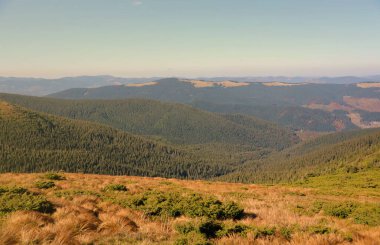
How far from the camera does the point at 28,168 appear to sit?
199 meters

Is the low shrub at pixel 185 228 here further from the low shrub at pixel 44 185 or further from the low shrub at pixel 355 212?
the low shrub at pixel 44 185

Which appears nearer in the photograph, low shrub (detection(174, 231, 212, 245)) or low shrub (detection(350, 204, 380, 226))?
low shrub (detection(174, 231, 212, 245))

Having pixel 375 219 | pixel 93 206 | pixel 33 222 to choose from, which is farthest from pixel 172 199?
Answer: pixel 375 219

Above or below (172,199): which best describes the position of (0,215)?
above

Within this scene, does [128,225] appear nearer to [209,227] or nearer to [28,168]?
[209,227]

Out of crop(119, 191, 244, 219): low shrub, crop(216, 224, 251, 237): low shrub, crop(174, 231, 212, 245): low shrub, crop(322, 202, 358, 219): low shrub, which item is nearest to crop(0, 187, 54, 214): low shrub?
crop(119, 191, 244, 219): low shrub

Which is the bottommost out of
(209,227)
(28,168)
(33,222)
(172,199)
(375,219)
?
(28,168)

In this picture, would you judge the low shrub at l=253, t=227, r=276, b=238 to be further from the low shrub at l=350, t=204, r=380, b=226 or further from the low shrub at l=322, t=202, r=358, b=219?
the low shrub at l=322, t=202, r=358, b=219

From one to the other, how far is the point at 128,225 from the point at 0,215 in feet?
18.2

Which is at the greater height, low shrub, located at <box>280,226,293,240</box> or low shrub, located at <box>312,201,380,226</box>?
low shrub, located at <box>280,226,293,240</box>

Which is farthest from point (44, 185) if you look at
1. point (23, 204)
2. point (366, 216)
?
point (366, 216)

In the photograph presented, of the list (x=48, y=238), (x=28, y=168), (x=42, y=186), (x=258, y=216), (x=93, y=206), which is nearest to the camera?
(x=48, y=238)

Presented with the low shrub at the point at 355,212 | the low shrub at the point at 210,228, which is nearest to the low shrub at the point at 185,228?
the low shrub at the point at 210,228

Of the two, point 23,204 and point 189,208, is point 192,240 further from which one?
point 23,204
